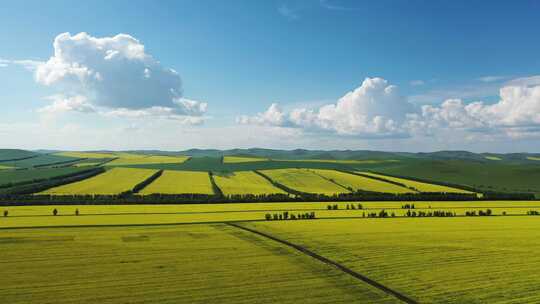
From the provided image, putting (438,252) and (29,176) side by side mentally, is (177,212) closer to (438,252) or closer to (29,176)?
(438,252)

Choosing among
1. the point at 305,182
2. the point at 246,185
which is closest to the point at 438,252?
the point at 246,185

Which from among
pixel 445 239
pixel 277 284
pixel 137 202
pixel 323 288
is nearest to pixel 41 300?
pixel 277 284

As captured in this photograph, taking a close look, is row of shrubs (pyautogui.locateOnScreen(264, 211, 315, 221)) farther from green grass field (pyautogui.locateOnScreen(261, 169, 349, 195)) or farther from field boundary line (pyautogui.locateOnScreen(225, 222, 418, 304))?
green grass field (pyautogui.locateOnScreen(261, 169, 349, 195))

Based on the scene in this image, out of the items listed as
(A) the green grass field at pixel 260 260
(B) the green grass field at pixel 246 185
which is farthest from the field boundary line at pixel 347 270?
(B) the green grass field at pixel 246 185

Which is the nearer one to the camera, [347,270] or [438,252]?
[347,270]

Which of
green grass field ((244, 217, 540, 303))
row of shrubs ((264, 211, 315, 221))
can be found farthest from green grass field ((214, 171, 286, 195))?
green grass field ((244, 217, 540, 303))

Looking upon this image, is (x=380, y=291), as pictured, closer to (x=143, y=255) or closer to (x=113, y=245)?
(x=143, y=255)
